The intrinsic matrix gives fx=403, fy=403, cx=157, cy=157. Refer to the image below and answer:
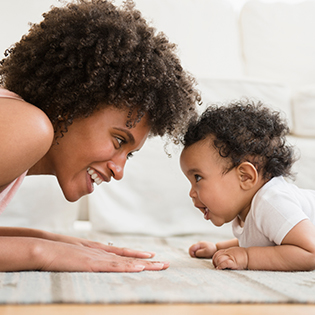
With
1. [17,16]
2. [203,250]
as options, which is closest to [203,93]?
[203,250]

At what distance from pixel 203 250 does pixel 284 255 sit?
0.32 meters

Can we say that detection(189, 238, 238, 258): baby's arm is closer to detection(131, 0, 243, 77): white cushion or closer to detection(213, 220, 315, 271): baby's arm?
detection(213, 220, 315, 271): baby's arm

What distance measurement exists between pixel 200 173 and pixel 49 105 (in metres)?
0.45

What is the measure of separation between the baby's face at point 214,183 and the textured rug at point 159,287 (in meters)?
0.27

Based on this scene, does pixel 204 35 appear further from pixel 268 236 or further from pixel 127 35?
pixel 268 236

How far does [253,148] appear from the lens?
1108 mm

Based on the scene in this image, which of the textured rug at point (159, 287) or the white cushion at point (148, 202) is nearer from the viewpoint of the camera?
the textured rug at point (159, 287)

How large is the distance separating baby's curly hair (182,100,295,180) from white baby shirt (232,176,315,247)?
6 cm

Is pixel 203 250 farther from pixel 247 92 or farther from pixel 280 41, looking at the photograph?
pixel 280 41

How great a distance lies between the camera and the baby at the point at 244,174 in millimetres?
1026

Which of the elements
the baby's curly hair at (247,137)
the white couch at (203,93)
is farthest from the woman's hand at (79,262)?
the white couch at (203,93)

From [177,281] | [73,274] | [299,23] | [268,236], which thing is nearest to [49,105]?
[73,274]

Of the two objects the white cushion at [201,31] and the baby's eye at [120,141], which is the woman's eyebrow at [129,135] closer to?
the baby's eye at [120,141]

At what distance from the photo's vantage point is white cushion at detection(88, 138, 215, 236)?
5.13ft
